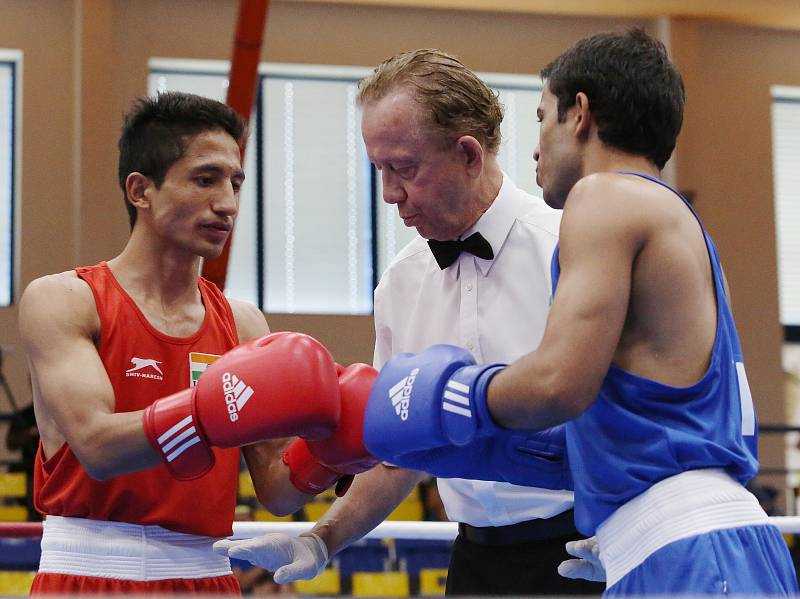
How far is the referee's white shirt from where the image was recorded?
2.29 meters

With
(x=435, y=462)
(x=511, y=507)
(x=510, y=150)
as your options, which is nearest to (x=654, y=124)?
(x=435, y=462)

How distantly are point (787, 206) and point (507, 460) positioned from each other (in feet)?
30.1

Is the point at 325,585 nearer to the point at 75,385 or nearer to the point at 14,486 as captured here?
the point at 14,486

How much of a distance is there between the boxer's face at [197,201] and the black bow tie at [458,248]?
0.46 m

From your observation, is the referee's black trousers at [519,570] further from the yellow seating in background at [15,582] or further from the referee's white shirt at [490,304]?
the yellow seating in background at [15,582]

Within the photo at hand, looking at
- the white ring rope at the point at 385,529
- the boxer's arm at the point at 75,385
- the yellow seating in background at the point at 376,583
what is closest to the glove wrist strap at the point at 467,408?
the boxer's arm at the point at 75,385

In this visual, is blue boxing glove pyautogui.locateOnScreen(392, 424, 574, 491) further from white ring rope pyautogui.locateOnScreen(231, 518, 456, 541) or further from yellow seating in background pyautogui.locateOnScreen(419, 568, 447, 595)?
yellow seating in background pyautogui.locateOnScreen(419, 568, 447, 595)

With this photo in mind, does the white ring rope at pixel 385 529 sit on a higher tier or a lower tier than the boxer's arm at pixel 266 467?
lower

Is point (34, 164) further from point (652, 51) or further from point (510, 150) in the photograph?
point (652, 51)

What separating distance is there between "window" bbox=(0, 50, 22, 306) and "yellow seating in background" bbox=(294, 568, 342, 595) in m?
3.88

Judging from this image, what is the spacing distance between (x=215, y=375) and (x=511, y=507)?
688 millimetres

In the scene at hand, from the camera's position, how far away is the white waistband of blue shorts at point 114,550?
7.07 feet

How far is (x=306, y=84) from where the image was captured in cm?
972

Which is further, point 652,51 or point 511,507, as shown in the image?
point 511,507
